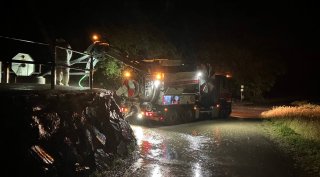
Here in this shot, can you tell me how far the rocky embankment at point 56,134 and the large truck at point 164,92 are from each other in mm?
9787

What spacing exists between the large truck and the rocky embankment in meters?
9.79

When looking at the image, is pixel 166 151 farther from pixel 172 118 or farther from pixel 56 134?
pixel 172 118

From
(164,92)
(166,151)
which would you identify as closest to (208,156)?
(166,151)

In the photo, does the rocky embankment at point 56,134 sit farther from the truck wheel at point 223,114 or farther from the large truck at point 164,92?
the truck wheel at point 223,114

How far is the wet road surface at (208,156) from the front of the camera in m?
9.30

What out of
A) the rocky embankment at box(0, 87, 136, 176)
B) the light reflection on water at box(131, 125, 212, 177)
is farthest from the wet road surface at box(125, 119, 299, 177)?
the rocky embankment at box(0, 87, 136, 176)

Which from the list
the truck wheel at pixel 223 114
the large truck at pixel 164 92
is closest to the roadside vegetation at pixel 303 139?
the large truck at pixel 164 92

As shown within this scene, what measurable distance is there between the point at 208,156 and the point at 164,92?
916 cm

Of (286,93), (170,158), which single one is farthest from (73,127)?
(286,93)

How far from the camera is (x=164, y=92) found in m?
20.2

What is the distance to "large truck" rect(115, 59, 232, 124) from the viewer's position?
20094 mm

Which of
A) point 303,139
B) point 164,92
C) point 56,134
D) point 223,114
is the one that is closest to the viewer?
point 56,134

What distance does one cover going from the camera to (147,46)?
29.3 metres

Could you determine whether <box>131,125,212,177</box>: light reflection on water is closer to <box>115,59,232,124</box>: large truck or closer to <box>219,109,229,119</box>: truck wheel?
<box>115,59,232,124</box>: large truck
